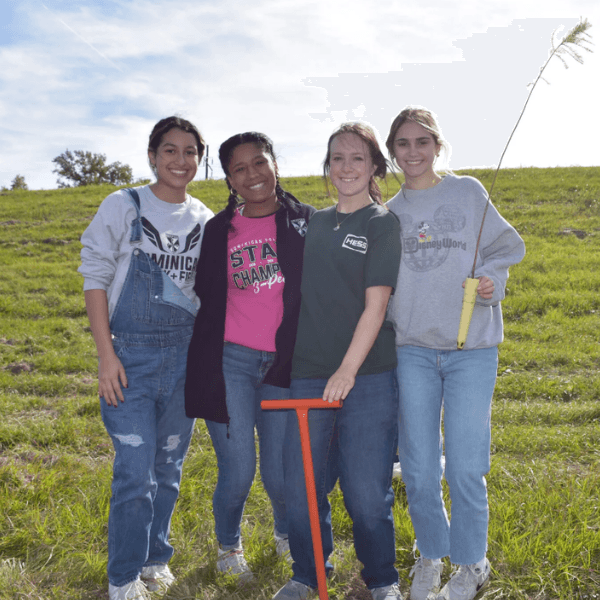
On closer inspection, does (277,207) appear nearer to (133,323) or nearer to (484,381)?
(133,323)

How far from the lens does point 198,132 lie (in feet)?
10.2

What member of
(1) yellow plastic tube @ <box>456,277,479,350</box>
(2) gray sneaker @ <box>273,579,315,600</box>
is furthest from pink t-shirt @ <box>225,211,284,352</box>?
(2) gray sneaker @ <box>273,579,315,600</box>

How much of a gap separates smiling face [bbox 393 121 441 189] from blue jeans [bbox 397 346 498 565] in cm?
94

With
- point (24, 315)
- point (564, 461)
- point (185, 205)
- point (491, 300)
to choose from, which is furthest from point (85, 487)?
point (24, 315)

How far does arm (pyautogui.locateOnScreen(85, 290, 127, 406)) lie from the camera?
2.72 m

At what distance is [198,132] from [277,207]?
60 cm

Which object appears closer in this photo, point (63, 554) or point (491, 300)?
point (491, 300)

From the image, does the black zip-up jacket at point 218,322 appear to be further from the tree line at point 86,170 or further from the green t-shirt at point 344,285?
the tree line at point 86,170

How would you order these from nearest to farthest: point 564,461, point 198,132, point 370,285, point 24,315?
1. point 370,285
2. point 198,132
3. point 564,461
4. point 24,315

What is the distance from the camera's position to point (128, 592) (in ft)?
8.89

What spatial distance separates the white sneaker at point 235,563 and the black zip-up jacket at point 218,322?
2.67ft

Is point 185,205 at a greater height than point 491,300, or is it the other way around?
point 185,205

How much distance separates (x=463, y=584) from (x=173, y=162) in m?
2.62

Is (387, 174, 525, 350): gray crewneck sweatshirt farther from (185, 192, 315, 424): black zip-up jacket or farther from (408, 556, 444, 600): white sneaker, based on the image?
(408, 556, 444, 600): white sneaker
